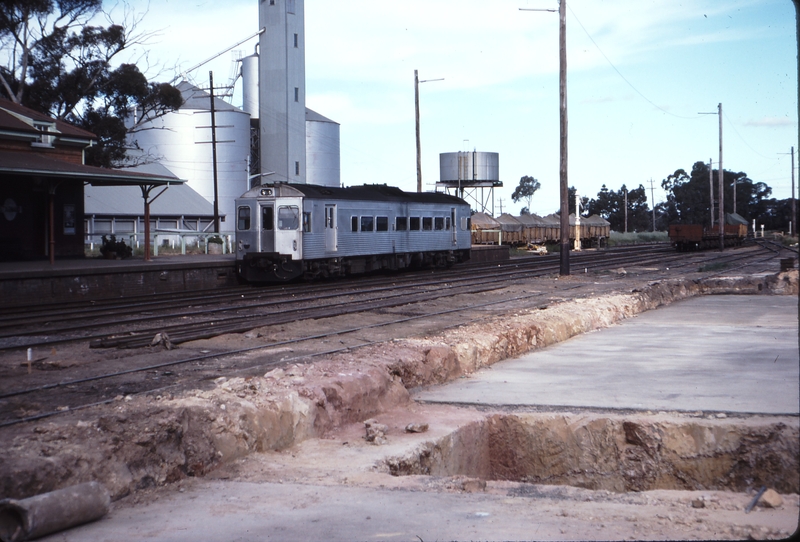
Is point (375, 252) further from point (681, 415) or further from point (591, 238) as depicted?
point (591, 238)

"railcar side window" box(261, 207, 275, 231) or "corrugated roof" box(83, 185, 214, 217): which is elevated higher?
"corrugated roof" box(83, 185, 214, 217)

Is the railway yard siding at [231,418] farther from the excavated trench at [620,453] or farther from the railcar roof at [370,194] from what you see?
the railcar roof at [370,194]

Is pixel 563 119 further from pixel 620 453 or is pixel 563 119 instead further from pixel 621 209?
pixel 621 209

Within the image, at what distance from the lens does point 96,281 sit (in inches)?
853

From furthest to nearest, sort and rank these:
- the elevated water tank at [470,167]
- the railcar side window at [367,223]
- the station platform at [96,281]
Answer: the elevated water tank at [470,167]
the railcar side window at [367,223]
the station platform at [96,281]

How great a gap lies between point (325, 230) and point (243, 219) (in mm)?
2719

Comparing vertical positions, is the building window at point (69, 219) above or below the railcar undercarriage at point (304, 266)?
above

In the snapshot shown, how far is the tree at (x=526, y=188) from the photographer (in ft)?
443

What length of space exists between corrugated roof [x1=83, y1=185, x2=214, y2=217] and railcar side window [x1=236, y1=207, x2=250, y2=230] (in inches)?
875

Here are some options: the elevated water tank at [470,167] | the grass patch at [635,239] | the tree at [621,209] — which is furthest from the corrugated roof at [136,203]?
the tree at [621,209]

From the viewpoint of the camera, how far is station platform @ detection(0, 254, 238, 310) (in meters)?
19.7

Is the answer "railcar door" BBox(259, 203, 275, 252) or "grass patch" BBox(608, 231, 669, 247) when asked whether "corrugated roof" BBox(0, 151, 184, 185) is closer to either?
"railcar door" BBox(259, 203, 275, 252)

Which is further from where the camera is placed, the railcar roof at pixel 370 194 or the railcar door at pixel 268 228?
the railcar roof at pixel 370 194

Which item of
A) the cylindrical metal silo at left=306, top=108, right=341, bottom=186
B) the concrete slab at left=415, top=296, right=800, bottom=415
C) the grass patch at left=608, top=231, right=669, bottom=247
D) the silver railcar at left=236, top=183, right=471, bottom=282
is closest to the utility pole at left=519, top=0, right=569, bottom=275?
the silver railcar at left=236, top=183, right=471, bottom=282
